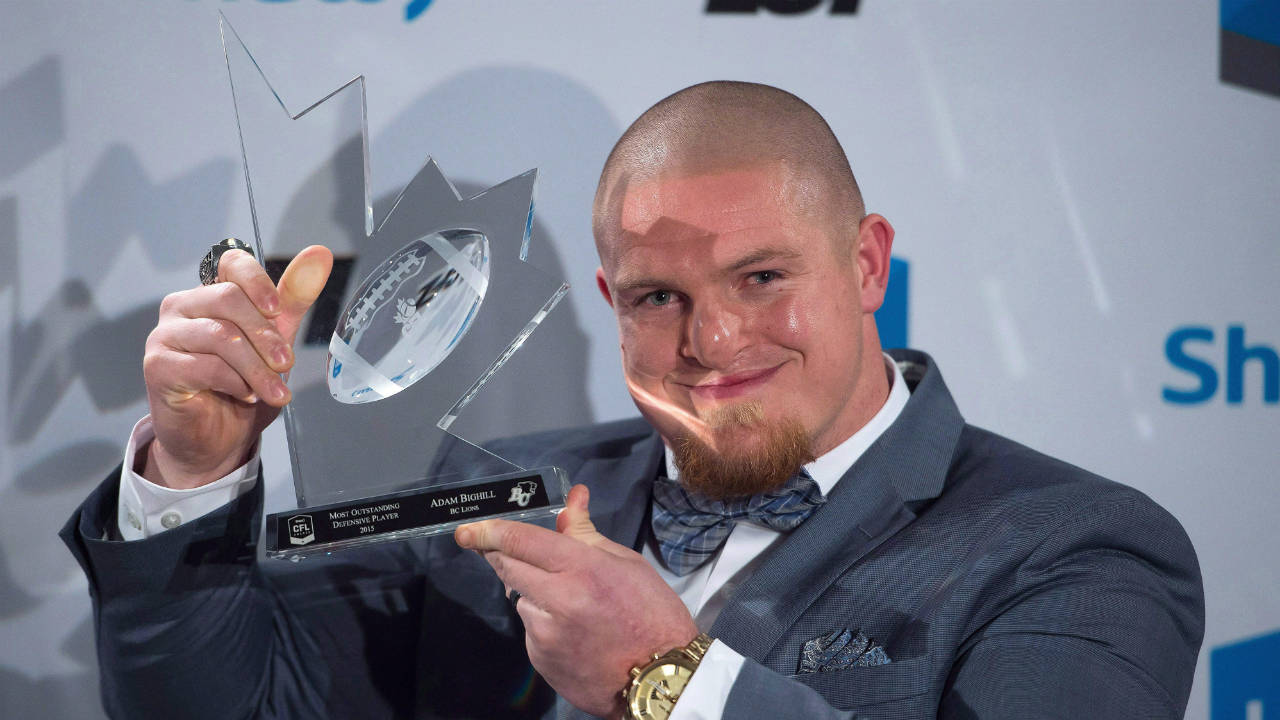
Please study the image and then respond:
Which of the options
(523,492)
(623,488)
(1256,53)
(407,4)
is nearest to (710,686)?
(523,492)

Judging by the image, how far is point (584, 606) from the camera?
3.94ft

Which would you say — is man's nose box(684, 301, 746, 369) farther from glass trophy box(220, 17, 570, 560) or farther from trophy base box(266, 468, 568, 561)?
trophy base box(266, 468, 568, 561)

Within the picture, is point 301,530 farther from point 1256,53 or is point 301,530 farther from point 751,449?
point 1256,53

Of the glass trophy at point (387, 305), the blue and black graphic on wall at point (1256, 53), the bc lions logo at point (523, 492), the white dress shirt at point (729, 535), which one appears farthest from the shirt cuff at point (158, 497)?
the blue and black graphic on wall at point (1256, 53)

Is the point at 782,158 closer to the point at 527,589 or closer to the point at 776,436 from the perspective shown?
the point at 776,436

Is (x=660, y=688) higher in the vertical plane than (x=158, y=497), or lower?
lower

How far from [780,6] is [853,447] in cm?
103

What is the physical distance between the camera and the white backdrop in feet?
7.29

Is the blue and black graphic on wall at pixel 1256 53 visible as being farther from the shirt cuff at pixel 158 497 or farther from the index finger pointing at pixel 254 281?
the shirt cuff at pixel 158 497

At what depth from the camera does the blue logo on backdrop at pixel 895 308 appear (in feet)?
7.42

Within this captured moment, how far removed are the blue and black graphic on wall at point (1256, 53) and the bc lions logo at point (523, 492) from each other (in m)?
1.82

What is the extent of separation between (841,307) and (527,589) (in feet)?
2.77

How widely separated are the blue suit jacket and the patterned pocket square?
0.01 metres

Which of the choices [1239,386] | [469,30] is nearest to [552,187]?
[469,30]
